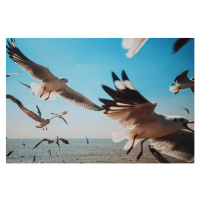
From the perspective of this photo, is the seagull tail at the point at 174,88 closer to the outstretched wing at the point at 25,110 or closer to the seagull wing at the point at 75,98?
the seagull wing at the point at 75,98

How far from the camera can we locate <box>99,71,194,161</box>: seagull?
1.98m

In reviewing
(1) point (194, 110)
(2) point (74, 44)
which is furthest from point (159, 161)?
(2) point (74, 44)

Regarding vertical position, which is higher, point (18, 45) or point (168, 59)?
point (18, 45)

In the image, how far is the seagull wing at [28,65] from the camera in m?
2.98

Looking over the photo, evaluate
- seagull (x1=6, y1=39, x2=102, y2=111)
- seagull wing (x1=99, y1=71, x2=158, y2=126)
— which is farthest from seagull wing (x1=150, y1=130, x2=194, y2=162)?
seagull (x1=6, y1=39, x2=102, y2=111)

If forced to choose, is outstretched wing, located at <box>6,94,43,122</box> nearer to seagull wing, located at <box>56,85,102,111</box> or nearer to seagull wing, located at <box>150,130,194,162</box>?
seagull wing, located at <box>56,85,102,111</box>

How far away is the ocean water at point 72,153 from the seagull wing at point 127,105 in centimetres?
63

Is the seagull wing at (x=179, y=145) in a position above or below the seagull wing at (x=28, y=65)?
below

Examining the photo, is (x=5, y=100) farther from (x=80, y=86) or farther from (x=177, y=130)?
(x=177, y=130)

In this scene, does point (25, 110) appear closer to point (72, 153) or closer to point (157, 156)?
point (72, 153)

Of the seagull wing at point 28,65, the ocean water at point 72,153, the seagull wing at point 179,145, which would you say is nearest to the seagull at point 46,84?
the seagull wing at point 28,65

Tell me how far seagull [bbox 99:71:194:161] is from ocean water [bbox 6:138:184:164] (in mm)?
417
